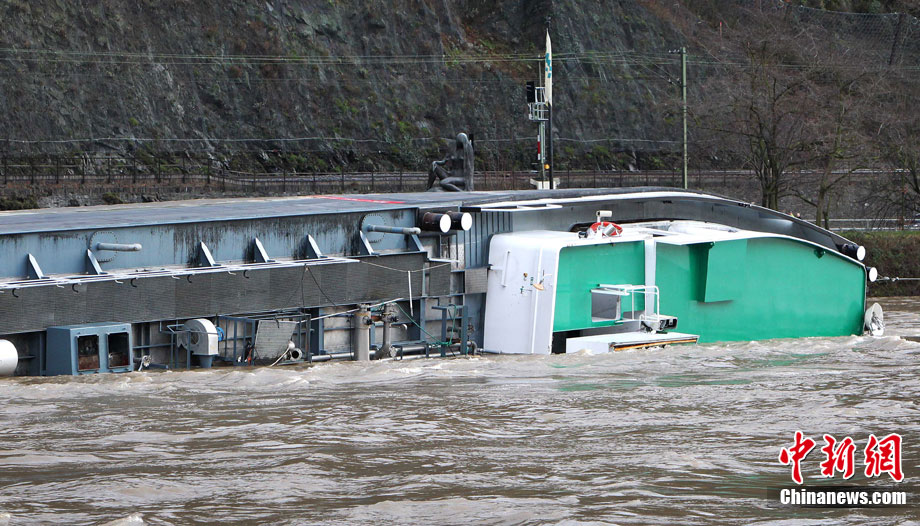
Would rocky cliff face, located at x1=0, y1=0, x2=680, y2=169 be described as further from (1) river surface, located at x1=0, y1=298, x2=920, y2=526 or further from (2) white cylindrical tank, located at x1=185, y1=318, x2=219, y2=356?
(1) river surface, located at x1=0, y1=298, x2=920, y2=526

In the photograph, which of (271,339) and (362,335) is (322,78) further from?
(271,339)

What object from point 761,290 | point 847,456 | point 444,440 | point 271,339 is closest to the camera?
point 847,456

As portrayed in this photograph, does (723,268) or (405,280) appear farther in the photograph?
(723,268)

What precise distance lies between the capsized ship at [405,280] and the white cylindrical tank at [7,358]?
1.4 inches

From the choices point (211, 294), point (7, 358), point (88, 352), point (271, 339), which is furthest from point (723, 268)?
point (7, 358)

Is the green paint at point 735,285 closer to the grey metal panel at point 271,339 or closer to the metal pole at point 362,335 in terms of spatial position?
the metal pole at point 362,335

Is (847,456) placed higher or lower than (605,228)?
lower

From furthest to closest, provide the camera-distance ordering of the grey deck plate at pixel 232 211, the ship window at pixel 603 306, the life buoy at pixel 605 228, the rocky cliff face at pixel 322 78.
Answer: the rocky cliff face at pixel 322 78 < the life buoy at pixel 605 228 < the ship window at pixel 603 306 < the grey deck plate at pixel 232 211

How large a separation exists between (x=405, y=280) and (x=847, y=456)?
12787 mm

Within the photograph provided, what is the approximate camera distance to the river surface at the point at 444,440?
39.8ft

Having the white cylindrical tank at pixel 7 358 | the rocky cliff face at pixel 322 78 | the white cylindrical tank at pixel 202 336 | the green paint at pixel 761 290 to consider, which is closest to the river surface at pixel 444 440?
the white cylindrical tank at pixel 7 358

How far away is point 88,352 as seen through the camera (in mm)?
20141

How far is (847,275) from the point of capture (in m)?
30.7

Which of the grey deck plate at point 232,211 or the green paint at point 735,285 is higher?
the grey deck plate at point 232,211
